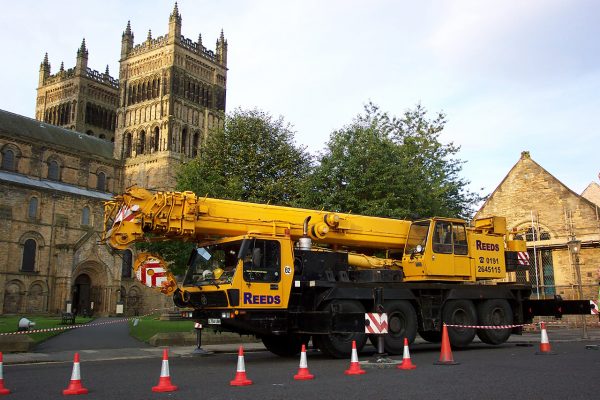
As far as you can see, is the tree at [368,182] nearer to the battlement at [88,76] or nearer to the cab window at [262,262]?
the cab window at [262,262]

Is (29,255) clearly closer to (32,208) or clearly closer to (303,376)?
(32,208)

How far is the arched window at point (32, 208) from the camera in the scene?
56666 millimetres

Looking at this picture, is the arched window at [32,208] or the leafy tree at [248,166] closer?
the leafy tree at [248,166]

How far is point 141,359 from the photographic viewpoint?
567 inches

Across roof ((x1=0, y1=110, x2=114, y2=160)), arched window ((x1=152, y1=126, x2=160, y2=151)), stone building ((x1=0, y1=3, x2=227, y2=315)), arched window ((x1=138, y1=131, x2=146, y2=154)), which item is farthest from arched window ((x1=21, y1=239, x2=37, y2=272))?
arched window ((x1=138, y1=131, x2=146, y2=154))

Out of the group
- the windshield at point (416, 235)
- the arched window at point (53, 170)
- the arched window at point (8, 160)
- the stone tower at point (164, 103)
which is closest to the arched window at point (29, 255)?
the arched window at point (8, 160)

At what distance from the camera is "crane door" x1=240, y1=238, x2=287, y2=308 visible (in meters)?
12.0

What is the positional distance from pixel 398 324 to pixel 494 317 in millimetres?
3830

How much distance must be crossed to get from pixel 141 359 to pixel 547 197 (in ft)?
78.3

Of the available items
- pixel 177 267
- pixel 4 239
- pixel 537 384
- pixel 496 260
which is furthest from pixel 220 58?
pixel 537 384

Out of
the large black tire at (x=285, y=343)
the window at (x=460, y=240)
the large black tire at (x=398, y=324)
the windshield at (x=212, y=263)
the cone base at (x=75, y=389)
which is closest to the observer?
the cone base at (x=75, y=389)

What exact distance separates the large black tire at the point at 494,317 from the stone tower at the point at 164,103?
5958 cm

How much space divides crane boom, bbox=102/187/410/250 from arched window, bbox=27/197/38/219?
49.6m

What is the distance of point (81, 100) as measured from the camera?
88.0 meters
